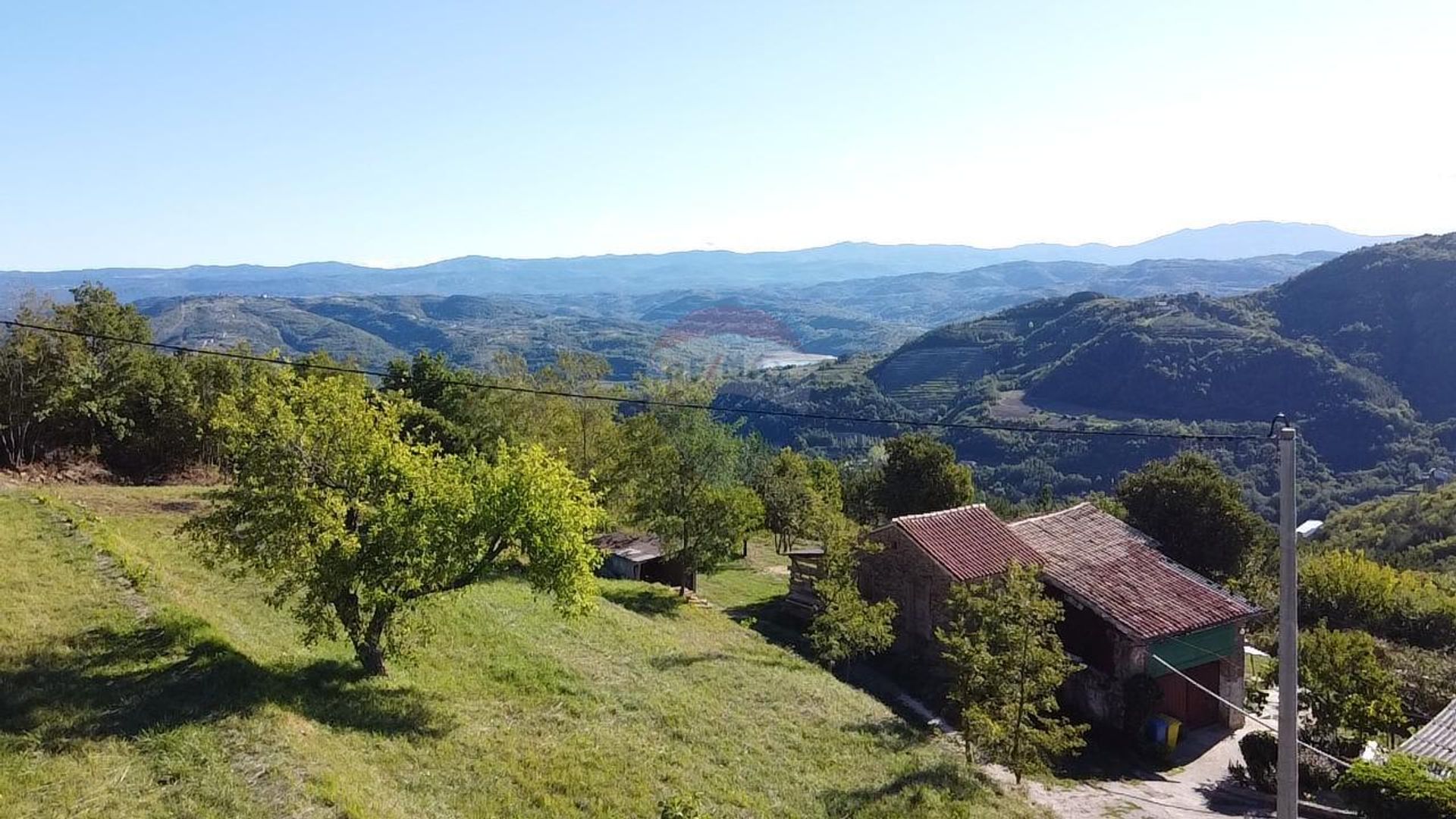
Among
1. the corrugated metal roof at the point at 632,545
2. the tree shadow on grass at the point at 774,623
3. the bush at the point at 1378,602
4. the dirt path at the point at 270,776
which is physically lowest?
the bush at the point at 1378,602

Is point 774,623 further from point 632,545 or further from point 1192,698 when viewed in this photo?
point 1192,698

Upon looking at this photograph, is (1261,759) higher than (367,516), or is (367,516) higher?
(367,516)

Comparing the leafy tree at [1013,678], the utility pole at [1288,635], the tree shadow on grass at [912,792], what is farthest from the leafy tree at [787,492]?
the utility pole at [1288,635]

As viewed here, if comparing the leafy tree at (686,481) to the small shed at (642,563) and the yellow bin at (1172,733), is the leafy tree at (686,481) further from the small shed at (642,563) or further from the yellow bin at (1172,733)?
the yellow bin at (1172,733)

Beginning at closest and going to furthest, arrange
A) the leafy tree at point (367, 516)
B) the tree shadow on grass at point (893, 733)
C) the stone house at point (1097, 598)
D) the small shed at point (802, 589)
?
the leafy tree at point (367, 516) → the tree shadow on grass at point (893, 733) → the stone house at point (1097, 598) → the small shed at point (802, 589)

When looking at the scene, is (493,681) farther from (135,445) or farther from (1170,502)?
(1170,502)

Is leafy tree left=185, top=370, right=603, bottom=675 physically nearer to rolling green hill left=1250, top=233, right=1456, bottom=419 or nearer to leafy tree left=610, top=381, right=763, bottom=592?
leafy tree left=610, top=381, right=763, bottom=592

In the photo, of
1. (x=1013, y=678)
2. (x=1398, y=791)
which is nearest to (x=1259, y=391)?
(x=1398, y=791)
